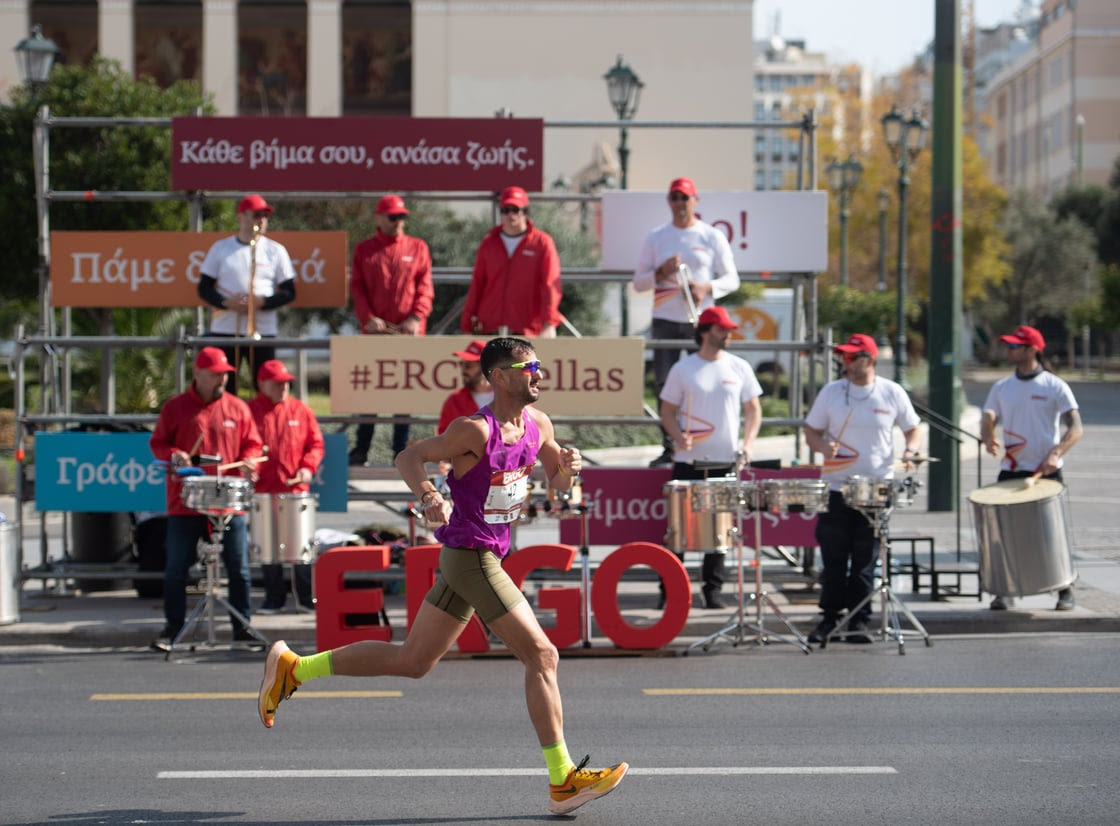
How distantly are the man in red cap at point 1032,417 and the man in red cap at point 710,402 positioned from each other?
183 centimetres

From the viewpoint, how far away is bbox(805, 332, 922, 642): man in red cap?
10820mm

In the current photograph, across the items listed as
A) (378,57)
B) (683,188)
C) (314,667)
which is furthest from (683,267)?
(378,57)

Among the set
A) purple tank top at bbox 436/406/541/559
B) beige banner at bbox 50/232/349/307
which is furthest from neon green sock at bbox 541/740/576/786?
beige banner at bbox 50/232/349/307

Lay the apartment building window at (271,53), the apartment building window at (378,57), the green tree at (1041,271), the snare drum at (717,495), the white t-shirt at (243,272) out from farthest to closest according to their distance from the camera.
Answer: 1. the green tree at (1041,271)
2. the apartment building window at (378,57)
3. the apartment building window at (271,53)
4. the white t-shirt at (243,272)
5. the snare drum at (717,495)

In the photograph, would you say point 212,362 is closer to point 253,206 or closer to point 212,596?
point 212,596

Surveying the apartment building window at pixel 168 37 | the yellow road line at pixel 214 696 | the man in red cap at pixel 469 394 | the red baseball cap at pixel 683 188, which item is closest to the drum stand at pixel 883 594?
the man in red cap at pixel 469 394

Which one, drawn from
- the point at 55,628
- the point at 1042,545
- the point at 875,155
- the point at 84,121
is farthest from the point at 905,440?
the point at 875,155

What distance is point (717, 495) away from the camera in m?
10.5

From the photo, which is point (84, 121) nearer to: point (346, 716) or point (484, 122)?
point (484, 122)

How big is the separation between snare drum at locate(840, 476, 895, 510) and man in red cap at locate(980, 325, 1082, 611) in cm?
149

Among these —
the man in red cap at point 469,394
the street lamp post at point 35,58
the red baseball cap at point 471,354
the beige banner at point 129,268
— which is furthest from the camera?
the street lamp post at point 35,58

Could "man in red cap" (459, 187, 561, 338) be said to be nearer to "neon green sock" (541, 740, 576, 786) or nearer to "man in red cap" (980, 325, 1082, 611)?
"man in red cap" (980, 325, 1082, 611)

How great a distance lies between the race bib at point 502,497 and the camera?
21.9ft

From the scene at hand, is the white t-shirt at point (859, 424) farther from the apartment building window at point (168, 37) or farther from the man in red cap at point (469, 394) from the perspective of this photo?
the apartment building window at point (168, 37)
